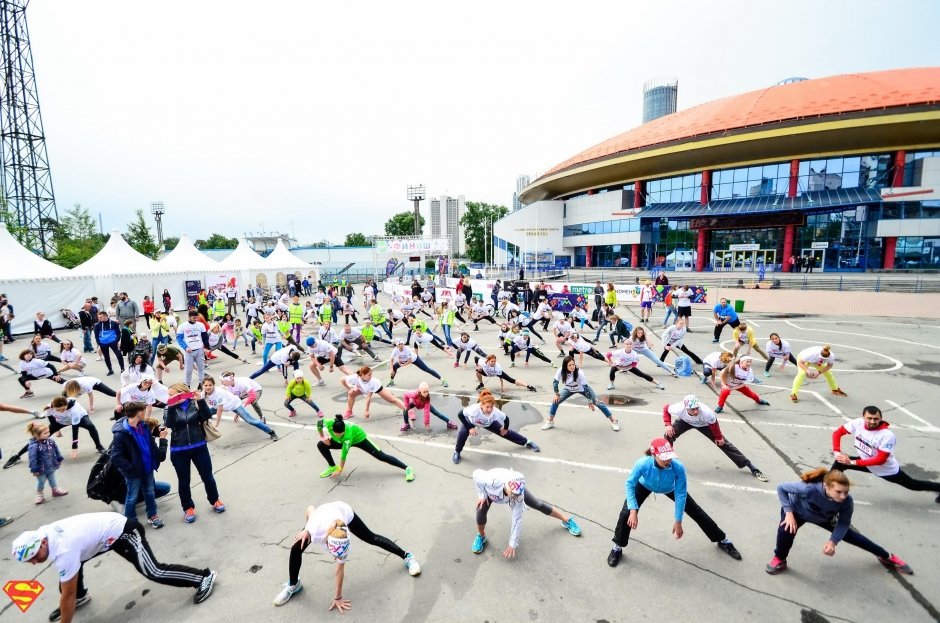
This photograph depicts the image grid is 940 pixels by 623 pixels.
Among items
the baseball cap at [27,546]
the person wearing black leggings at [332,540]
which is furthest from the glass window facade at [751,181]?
the baseball cap at [27,546]

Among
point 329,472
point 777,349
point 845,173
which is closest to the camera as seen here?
point 329,472

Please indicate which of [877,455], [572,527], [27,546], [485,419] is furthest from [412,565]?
[877,455]

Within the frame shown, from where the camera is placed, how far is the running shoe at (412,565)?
15.3 feet

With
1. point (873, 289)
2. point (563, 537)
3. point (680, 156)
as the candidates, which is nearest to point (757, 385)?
point (563, 537)

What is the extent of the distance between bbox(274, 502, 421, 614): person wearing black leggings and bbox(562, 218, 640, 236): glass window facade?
4668cm

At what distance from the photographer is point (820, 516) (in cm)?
444

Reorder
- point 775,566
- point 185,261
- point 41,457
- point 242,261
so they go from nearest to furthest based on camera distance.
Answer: point 775,566 < point 41,457 < point 185,261 < point 242,261

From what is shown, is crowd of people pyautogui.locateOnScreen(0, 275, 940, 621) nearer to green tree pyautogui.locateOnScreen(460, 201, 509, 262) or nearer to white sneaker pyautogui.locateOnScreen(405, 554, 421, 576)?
white sneaker pyautogui.locateOnScreen(405, 554, 421, 576)

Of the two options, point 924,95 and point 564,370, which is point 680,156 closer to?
point 924,95

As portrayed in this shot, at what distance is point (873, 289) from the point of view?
26891mm

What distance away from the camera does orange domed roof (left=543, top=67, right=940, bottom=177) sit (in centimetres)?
3244

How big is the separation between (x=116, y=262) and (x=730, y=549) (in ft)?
107

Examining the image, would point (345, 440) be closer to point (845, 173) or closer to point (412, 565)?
point (412, 565)

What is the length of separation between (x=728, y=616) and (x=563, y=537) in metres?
1.80
